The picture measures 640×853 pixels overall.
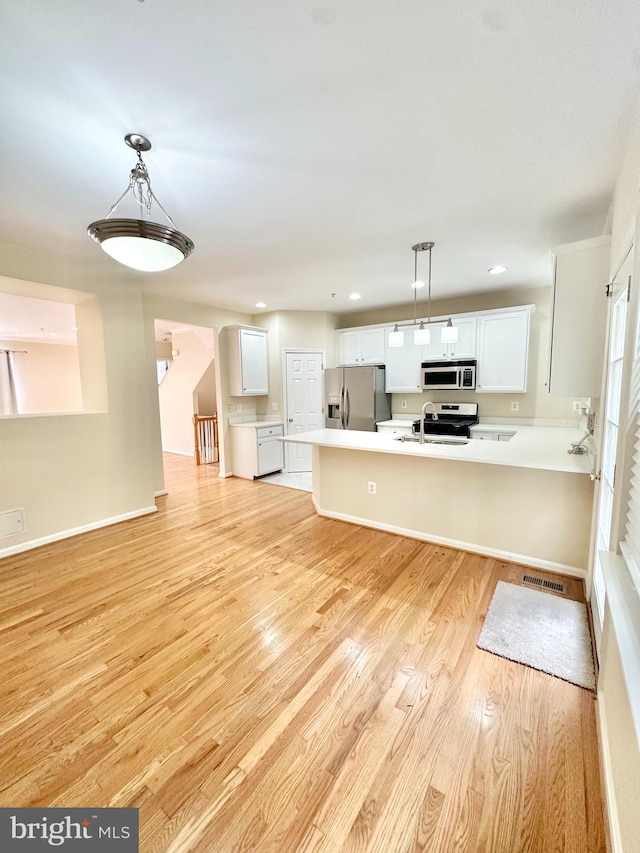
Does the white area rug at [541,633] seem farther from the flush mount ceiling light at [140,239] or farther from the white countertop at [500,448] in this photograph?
the flush mount ceiling light at [140,239]

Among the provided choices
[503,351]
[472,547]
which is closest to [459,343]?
[503,351]

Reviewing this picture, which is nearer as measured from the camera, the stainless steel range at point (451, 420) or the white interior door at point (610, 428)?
the white interior door at point (610, 428)

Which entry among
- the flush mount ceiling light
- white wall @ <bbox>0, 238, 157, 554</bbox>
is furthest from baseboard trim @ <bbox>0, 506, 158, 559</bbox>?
the flush mount ceiling light

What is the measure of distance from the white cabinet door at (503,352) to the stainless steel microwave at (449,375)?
0.42 feet

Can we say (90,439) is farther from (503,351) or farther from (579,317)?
(503,351)

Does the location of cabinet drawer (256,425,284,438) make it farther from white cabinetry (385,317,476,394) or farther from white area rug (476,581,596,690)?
white area rug (476,581,596,690)

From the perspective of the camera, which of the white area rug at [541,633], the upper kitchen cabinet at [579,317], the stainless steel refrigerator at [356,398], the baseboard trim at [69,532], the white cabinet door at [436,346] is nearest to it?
the white area rug at [541,633]

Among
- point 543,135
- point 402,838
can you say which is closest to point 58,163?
point 543,135

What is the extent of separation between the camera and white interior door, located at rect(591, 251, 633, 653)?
1.61 metres

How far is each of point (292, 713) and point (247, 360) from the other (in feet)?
15.2

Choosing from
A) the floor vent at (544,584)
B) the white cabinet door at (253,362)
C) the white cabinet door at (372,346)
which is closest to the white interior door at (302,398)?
the white cabinet door at (253,362)

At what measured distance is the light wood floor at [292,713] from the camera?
113 cm

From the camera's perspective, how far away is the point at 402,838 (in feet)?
3.55

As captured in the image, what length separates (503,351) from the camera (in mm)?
4371
